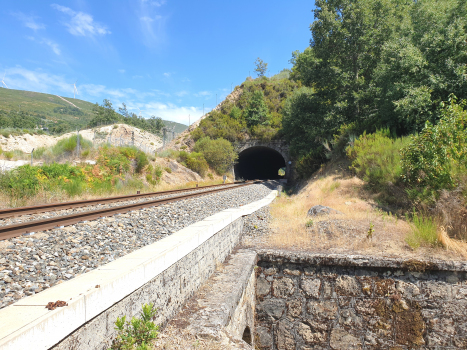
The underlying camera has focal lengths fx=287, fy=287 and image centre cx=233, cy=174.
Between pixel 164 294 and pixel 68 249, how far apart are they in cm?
158

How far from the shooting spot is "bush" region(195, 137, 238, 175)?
32688mm

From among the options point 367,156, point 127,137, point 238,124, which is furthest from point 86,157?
point 127,137

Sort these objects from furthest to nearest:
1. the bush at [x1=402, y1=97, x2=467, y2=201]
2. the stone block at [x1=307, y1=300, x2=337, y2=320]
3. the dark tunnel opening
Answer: the dark tunnel opening, the bush at [x1=402, y1=97, x2=467, y2=201], the stone block at [x1=307, y1=300, x2=337, y2=320]

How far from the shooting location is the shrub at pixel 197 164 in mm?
28109

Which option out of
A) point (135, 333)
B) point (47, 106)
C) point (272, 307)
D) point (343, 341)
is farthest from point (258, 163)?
point (47, 106)

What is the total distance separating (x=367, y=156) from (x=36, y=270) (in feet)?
40.5

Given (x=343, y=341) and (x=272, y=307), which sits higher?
(x=272, y=307)

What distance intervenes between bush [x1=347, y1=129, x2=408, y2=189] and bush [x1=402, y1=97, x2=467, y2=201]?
1.26m

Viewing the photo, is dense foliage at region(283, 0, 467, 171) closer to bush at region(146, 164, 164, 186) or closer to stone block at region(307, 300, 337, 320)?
stone block at region(307, 300, 337, 320)

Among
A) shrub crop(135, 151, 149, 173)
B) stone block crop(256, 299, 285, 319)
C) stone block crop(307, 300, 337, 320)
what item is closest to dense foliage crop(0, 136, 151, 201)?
shrub crop(135, 151, 149, 173)

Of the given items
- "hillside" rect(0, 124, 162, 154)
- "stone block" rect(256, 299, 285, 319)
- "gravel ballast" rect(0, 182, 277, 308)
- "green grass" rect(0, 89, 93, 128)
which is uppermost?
"green grass" rect(0, 89, 93, 128)

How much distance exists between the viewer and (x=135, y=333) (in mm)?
2371

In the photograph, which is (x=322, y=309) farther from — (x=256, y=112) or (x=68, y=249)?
(x=256, y=112)

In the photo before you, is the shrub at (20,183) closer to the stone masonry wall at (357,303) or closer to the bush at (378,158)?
the stone masonry wall at (357,303)
